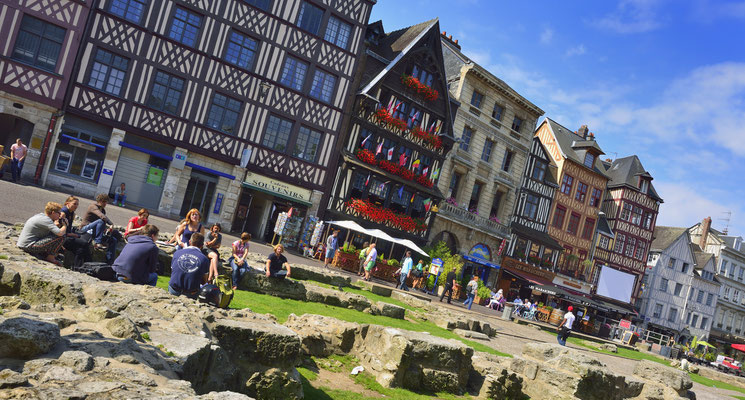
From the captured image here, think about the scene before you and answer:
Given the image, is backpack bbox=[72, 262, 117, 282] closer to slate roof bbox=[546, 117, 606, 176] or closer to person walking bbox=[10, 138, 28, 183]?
person walking bbox=[10, 138, 28, 183]

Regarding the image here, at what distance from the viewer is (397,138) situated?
28266mm

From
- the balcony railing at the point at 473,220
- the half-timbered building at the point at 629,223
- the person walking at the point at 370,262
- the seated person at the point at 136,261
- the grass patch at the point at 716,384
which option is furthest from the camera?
the half-timbered building at the point at 629,223

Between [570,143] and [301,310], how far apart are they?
37.3 metres

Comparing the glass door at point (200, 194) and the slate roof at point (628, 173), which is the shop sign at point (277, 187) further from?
the slate roof at point (628, 173)

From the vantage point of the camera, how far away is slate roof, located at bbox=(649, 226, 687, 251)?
157ft

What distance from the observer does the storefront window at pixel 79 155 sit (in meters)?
19.9

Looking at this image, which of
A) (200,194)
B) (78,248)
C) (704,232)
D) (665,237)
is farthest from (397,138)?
(704,232)

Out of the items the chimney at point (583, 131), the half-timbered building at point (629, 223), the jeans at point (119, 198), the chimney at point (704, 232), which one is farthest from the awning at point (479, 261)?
the chimney at point (704, 232)

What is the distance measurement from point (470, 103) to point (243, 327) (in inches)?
1143

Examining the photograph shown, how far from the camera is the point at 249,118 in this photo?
2327 centimetres

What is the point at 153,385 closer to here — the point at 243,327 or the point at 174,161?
the point at 243,327

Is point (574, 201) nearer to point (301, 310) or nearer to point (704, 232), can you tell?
point (704, 232)

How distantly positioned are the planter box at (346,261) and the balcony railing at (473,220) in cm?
980

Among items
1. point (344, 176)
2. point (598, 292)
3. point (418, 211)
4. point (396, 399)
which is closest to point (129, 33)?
point (344, 176)
